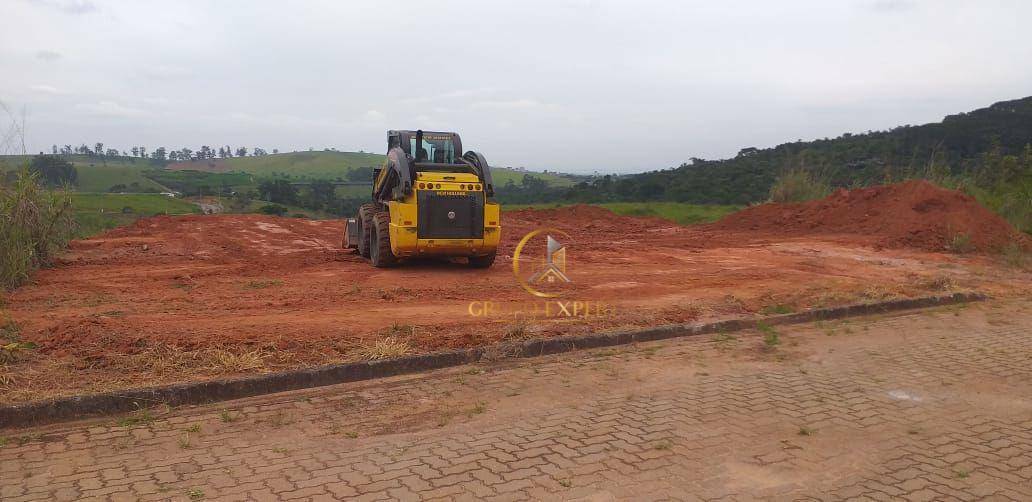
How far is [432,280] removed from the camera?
1196 centimetres

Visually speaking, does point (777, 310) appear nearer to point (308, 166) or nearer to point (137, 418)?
point (137, 418)

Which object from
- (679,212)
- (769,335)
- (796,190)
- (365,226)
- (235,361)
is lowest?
(769,335)

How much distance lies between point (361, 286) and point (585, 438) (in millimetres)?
6728

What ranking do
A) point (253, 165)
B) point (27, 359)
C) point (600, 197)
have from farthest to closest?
1. point (253, 165)
2. point (600, 197)
3. point (27, 359)

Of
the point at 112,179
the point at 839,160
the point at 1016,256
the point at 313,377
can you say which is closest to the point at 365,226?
the point at 313,377

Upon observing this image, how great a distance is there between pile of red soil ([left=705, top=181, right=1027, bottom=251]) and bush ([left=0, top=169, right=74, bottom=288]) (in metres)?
17.9

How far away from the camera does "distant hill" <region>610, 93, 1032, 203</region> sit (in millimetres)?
36375

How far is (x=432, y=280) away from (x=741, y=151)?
43.6 meters

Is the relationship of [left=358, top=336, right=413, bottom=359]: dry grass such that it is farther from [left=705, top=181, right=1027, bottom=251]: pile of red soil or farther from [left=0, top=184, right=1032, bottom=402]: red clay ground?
[left=705, top=181, right=1027, bottom=251]: pile of red soil

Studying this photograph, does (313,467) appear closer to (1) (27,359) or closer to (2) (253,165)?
(1) (27,359)

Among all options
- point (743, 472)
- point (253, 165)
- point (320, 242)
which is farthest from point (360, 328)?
point (253, 165)

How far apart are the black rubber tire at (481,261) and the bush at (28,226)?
22.9 ft

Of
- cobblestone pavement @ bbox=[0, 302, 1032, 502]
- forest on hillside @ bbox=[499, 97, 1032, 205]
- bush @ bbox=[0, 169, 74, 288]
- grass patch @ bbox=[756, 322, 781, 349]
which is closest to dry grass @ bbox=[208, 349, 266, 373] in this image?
cobblestone pavement @ bbox=[0, 302, 1032, 502]

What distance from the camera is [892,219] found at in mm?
20125
